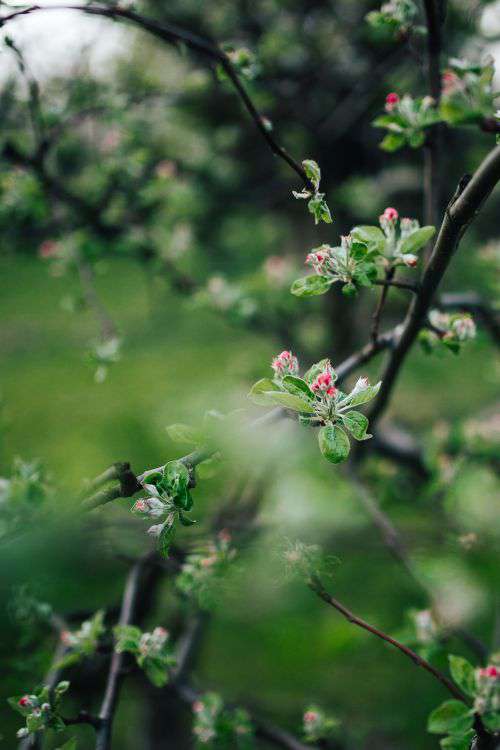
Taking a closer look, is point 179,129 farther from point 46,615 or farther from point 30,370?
point 46,615

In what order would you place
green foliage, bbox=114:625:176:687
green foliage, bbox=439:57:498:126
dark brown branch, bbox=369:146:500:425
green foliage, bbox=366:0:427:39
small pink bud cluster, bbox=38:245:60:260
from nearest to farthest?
1. green foliage, bbox=439:57:498:126
2. dark brown branch, bbox=369:146:500:425
3. green foliage, bbox=114:625:176:687
4. green foliage, bbox=366:0:427:39
5. small pink bud cluster, bbox=38:245:60:260

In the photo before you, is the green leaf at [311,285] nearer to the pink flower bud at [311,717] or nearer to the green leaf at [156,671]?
the green leaf at [156,671]

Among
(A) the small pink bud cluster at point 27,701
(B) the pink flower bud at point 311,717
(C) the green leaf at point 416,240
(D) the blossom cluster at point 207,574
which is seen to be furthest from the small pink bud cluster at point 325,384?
(B) the pink flower bud at point 311,717

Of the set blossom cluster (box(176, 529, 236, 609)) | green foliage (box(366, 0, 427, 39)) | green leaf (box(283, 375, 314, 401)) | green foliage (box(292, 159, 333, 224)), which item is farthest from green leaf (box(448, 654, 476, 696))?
green foliage (box(366, 0, 427, 39))

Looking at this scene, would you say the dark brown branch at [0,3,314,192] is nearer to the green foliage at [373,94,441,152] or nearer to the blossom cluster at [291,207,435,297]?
the blossom cluster at [291,207,435,297]

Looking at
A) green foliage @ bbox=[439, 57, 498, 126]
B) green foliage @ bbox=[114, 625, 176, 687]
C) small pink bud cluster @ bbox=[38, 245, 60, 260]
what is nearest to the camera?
green foliage @ bbox=[439, 57, 498, 126]

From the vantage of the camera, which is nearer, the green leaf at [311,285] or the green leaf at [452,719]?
the green leaf at [311,285]
